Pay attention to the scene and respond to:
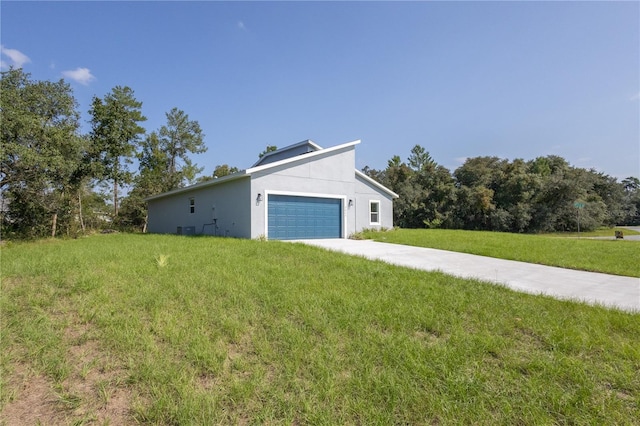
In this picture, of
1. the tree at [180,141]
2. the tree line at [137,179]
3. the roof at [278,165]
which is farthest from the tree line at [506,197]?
the tree at [180,141]

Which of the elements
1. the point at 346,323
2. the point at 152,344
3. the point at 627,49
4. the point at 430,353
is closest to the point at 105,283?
the point at 152,344

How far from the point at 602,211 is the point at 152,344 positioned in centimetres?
3910

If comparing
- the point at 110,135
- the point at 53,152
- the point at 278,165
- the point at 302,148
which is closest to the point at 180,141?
the point at 110,135

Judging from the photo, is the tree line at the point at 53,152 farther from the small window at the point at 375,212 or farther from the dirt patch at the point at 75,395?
the small window at the point at 375,212

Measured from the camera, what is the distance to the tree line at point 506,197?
28188mm

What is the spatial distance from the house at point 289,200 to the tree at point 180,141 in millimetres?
15669

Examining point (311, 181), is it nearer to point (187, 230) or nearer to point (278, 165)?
point (278, 165)

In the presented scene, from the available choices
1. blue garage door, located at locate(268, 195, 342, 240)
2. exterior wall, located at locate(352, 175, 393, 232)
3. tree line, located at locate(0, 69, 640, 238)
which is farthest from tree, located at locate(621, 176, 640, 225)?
blue garage door, located at locate(268, 195, 342, 240)

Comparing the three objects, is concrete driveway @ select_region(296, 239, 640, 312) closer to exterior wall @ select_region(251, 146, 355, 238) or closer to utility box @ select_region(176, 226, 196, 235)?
exterior wall @ select_region(251, 146, 355, 238)

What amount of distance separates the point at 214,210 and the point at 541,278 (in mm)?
12658

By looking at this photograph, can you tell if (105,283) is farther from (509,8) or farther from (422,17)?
(509,8)

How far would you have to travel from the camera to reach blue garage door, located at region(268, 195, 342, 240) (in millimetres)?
12859

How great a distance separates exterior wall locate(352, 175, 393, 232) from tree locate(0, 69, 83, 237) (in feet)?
43.4

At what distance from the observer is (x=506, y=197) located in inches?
1175
